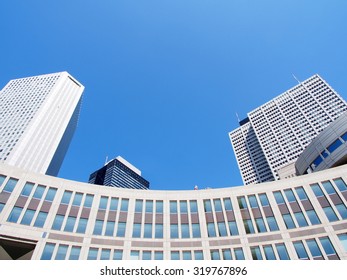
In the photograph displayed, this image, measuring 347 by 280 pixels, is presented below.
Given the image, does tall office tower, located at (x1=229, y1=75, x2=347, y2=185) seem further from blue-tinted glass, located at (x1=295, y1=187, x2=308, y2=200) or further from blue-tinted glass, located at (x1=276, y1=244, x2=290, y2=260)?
blue-tinted glass, located at (x1=276, y1=244, x2=290, y2=260)

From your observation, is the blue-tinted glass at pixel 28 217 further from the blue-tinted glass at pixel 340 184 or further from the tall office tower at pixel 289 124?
the tall office tower at pixel 289 124

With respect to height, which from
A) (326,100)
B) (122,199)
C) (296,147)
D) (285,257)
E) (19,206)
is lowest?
(285,257)

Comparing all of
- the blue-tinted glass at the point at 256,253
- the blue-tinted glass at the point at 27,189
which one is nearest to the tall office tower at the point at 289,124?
the blue-tinted glass at the point at 256,253

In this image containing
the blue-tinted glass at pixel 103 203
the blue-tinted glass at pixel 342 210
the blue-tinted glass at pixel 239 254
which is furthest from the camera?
the blue-tinted glass at pixel 103 203

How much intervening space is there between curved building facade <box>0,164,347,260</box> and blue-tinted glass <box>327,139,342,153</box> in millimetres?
6275

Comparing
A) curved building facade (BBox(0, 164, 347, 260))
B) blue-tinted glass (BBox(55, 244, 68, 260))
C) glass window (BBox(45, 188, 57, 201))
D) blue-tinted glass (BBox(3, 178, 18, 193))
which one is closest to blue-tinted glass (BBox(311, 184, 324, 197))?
curved building facade (BBox(0, 164, 347, 260))

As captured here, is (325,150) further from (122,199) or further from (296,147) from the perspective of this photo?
(296,147)

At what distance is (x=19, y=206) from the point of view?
36156 mm

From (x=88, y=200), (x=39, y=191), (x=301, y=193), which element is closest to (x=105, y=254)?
(x=88, y=200)

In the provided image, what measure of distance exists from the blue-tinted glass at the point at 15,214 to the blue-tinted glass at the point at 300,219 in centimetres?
3639

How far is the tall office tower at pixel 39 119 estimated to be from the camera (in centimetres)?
13312

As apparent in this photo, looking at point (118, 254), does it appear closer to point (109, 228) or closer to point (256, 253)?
point (109, 228)
